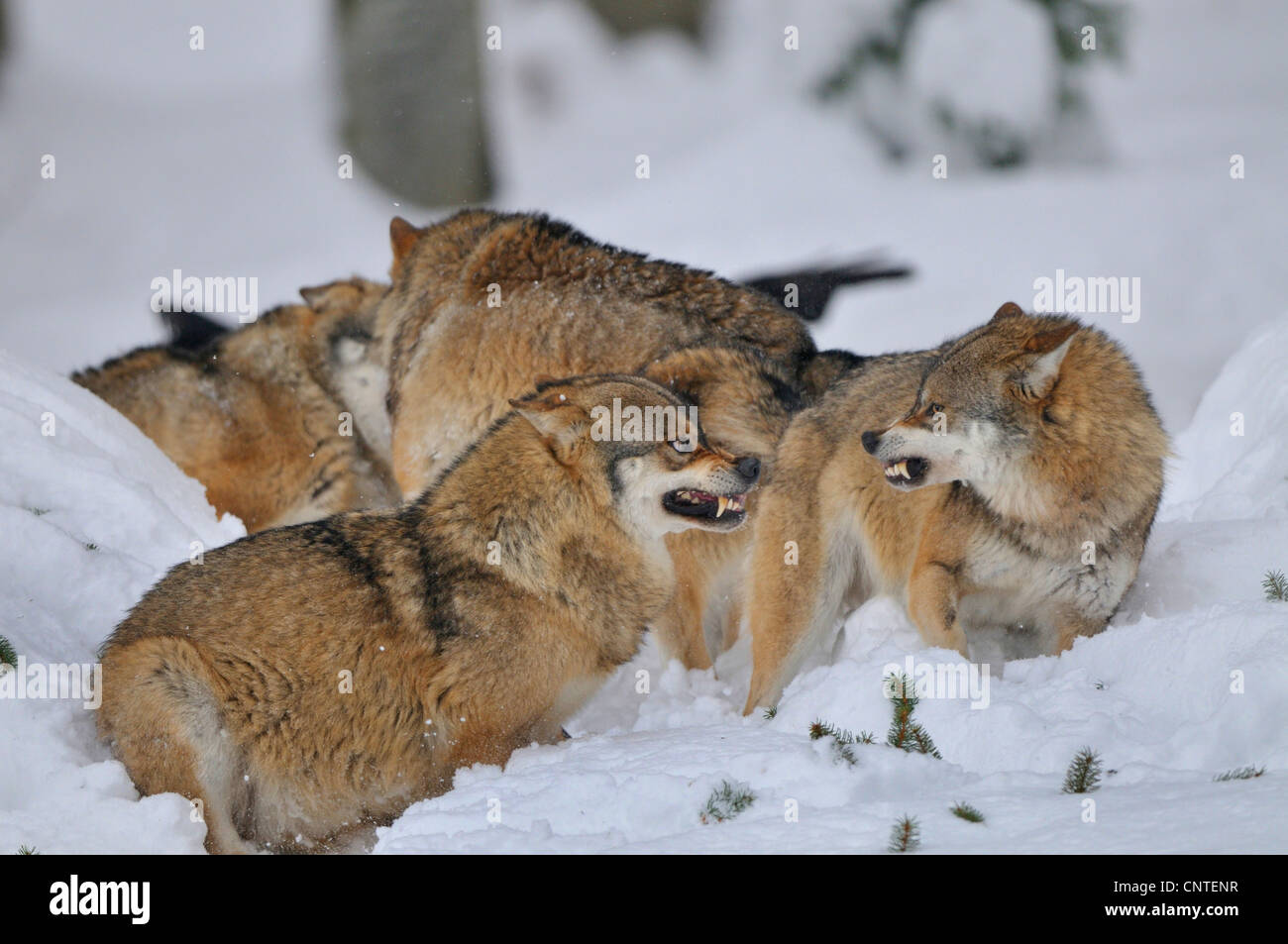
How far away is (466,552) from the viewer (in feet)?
17.9

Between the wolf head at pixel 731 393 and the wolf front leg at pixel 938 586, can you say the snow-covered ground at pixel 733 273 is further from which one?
the wolf head at pixel 731 393

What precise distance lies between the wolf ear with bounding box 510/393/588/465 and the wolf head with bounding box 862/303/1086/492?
135cm

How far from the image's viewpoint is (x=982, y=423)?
5.81 metres

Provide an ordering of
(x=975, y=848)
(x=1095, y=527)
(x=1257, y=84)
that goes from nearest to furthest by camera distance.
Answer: (x=975, y=848) → (x=1095, y=527) → (x=1257, y=84)

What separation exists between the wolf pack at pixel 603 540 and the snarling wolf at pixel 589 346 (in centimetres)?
2

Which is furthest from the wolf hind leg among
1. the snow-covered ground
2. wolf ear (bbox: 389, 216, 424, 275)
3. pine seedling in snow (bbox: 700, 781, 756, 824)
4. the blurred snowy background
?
the blurred snowy background

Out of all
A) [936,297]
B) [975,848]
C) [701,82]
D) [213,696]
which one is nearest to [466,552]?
[213,696]

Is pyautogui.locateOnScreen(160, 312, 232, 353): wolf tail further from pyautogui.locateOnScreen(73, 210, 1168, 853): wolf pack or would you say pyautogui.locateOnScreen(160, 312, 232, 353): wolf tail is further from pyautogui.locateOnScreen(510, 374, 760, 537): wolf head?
pyautogui.locateOnScreen(510, 374, 760, 537): wolf head

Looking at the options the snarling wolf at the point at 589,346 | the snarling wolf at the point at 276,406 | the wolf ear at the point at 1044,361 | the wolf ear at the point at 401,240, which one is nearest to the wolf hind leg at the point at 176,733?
the snarling wolf at the point at 589,346

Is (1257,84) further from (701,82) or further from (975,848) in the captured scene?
(975,848)

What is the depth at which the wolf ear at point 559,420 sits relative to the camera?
551 cm

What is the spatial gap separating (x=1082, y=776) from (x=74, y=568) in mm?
4792

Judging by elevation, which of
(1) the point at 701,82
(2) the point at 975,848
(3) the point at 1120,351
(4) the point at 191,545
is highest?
(1) the point at 701,82

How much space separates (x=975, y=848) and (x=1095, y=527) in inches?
107
